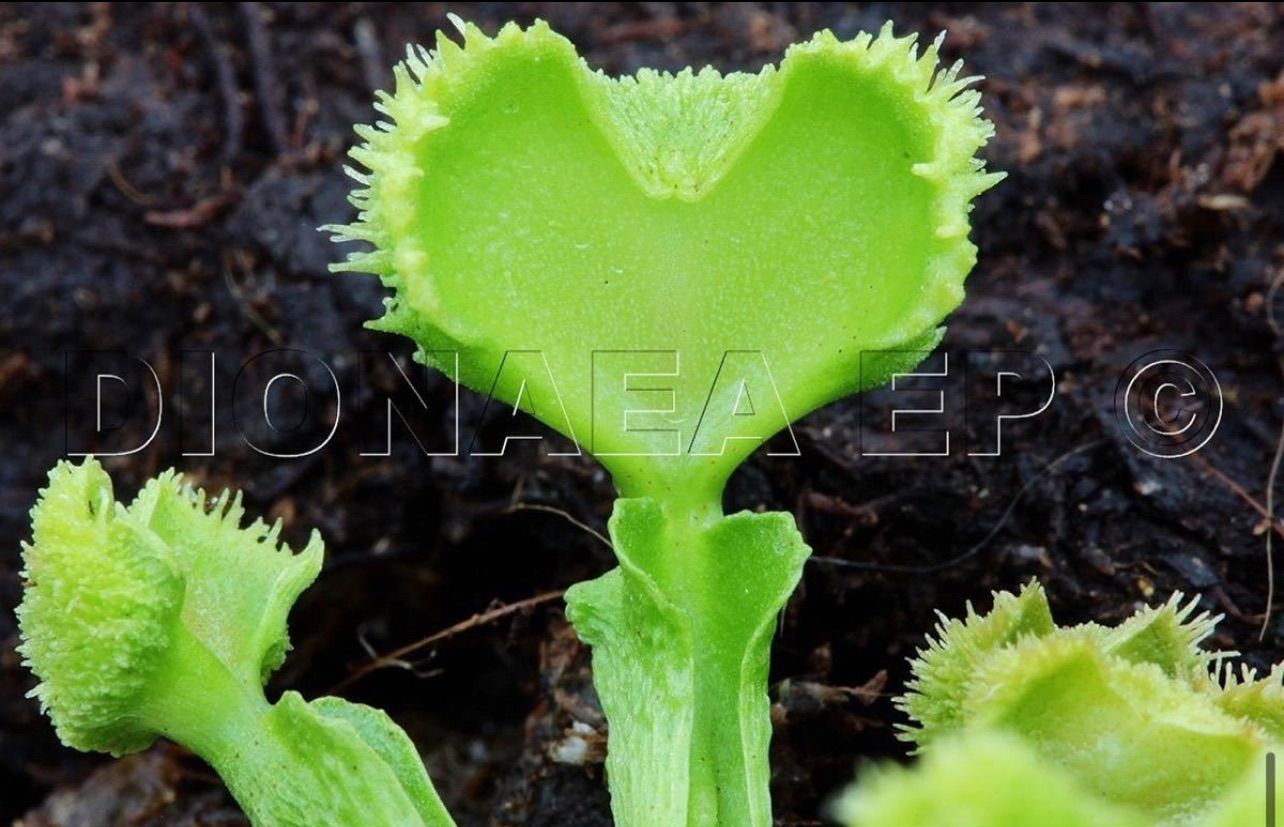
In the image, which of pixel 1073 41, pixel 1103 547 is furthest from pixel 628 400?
pixel 1073 41

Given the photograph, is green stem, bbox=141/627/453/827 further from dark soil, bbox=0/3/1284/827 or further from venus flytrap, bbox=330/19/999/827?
dark soil, bbox=0/3/1284/827

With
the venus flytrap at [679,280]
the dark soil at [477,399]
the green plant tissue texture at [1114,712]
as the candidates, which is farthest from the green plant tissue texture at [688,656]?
→ the dark soil at [477,399]

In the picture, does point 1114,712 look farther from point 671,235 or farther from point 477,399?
point 477,399

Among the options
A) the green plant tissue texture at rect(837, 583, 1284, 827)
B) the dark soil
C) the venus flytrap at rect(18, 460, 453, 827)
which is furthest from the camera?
the dark soil

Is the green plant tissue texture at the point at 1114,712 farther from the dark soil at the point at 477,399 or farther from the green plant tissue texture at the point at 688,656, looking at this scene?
the dark soil at the point at 477,399

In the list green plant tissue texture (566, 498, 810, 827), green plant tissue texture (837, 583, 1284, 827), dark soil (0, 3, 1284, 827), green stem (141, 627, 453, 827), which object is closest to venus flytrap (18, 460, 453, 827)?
green stem (141, 627, 453, 827)

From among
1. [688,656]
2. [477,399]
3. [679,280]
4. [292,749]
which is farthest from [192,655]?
[477,399]
